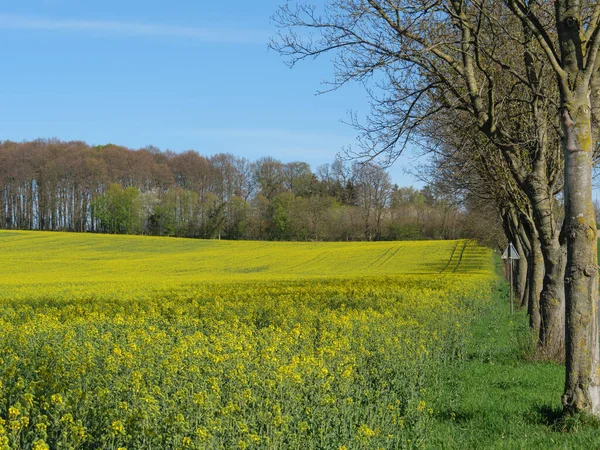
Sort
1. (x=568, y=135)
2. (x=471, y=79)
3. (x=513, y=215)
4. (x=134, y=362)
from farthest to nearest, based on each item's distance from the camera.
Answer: (x=513, y=215)
(x=471, y=79)
(x=568, y=135)
(x=134, y=362)

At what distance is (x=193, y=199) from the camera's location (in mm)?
93312

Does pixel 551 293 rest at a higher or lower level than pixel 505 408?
higher

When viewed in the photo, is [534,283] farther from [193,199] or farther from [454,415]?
[193,199]

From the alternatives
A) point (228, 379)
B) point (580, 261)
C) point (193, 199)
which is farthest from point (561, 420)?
point (193, 199)

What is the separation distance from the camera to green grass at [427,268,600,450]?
672 centimetres

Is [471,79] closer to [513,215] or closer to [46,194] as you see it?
[513,215]

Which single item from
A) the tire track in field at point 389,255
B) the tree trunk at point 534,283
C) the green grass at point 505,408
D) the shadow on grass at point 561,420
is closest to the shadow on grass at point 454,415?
the green grass at point 505,408

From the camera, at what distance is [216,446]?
15.4 ft

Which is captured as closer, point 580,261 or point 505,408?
point 580,261

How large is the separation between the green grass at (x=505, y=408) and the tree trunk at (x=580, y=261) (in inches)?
16.8

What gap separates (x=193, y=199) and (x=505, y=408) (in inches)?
3436

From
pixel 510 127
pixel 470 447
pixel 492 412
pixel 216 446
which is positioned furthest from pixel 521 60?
pixel 216 446

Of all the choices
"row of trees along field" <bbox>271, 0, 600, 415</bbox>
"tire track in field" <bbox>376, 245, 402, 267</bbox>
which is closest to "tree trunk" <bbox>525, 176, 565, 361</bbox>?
"row of trees along field" <bbox>271, 0, 600, 415</bbox>

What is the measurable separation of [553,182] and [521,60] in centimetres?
322
